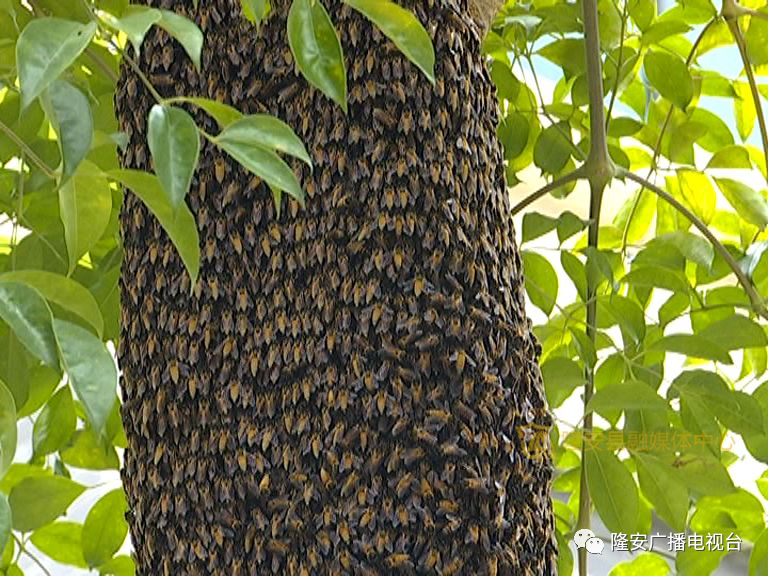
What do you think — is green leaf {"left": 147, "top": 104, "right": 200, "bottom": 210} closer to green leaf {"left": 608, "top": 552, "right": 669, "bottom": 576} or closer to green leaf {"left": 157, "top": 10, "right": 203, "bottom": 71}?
green leaf {"left": 157, "top": 10, "right": 203, "bottom": 71}

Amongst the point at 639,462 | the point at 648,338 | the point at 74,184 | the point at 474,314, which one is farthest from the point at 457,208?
the point at 648,338

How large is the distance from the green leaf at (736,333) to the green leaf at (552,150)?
0.14 m

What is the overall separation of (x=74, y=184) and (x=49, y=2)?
0.17 meters

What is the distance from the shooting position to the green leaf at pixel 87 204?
32cm

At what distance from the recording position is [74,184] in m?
0.32

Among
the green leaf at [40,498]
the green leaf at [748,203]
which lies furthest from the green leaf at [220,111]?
the green leaf at [748,203]

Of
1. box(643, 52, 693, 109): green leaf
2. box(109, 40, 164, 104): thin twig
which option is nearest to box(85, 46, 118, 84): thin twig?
box(109, 40, 164, 104): thin twig

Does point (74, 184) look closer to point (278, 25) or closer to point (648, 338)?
point (278, 25)

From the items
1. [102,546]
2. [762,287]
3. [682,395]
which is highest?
[762,287]

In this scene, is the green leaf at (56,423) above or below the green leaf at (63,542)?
above

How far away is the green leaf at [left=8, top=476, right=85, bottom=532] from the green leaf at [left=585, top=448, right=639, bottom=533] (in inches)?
10.1

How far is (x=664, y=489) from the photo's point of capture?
0.62m

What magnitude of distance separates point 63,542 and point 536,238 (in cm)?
32

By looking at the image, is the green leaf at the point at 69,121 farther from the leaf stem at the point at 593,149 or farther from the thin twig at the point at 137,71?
the leaf stem at the point at 593,149
